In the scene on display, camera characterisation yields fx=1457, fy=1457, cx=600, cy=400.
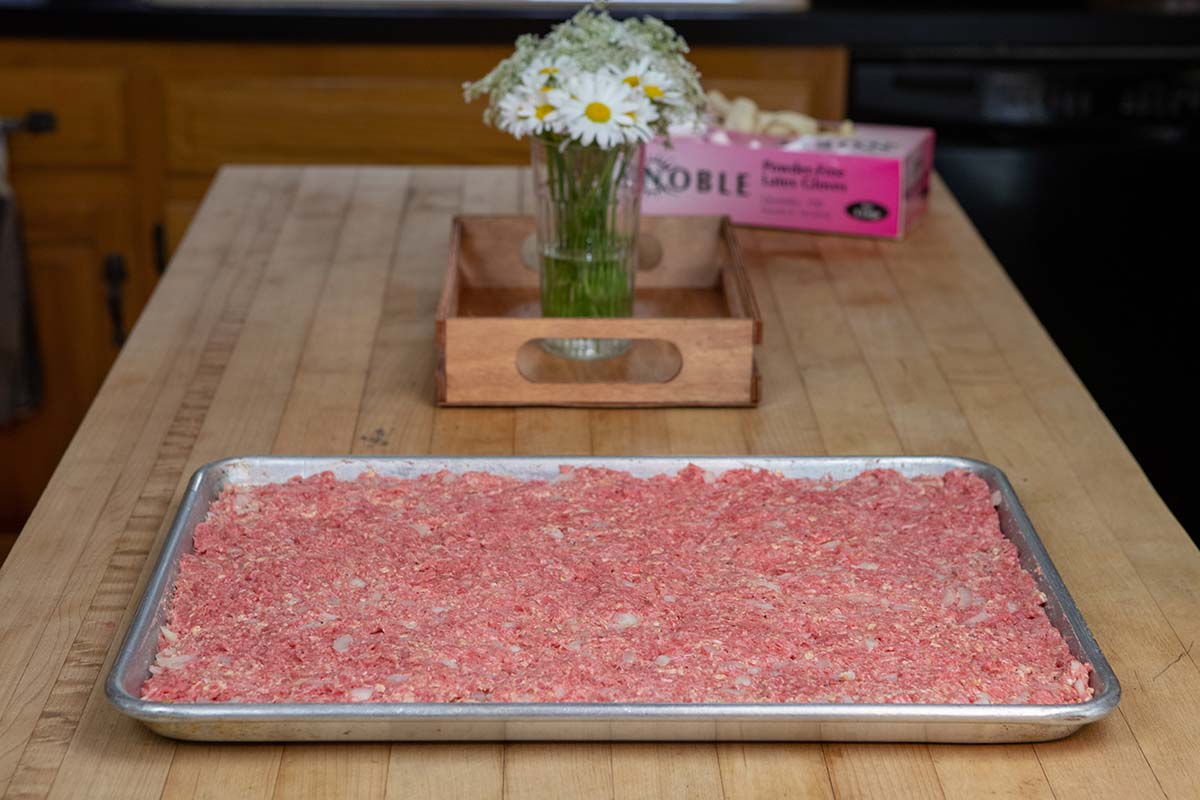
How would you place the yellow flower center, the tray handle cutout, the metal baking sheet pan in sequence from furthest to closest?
the tray handle cutout, the yellow flower center, the metal baking sheet pan

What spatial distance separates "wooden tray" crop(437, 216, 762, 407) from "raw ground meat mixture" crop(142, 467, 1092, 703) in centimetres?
22

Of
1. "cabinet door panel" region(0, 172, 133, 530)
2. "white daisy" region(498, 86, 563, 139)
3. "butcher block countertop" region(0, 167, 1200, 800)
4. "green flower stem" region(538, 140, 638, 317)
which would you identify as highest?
"white daisy" region(498, 86, 563, 139)

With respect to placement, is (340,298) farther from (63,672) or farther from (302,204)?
(63,672)

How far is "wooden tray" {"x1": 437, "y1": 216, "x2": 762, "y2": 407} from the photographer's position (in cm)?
144

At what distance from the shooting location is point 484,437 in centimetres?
140

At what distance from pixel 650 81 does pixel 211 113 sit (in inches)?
64.0

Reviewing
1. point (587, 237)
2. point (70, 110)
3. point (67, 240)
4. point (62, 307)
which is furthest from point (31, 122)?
point (587, 237)

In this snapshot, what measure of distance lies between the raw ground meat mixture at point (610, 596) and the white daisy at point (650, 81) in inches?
15.5

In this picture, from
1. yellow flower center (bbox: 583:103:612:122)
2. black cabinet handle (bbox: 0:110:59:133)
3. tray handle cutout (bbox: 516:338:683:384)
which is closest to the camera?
yellow flower center (bbox: 583:103:612:122)

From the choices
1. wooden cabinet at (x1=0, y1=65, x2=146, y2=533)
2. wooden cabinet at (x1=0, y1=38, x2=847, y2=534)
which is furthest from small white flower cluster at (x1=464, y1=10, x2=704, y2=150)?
wooden cabinet at (x1=0, y1=65, x2=146, y2=533)

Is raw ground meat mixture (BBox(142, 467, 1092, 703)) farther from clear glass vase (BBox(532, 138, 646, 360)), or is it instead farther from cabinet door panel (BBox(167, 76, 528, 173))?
cabinet door panel (BBox(167, 76, 528, 173))

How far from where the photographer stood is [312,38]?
109 inches

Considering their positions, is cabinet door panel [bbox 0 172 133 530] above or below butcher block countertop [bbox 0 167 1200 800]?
below

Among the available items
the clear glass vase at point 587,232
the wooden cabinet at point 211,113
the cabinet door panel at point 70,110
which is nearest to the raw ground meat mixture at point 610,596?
the clear glass vase at point 587,232
